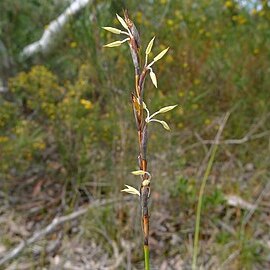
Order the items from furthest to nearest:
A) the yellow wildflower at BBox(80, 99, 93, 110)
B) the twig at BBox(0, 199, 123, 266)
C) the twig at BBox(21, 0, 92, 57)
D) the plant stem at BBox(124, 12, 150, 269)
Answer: the twig at BBox(21, 0, 92, 57) → the yellow wildflower at BBox(80, 99, 93, 110) → the twig at BBox(0, 199, 123, 266) → the plant stem at BBox(124, 12, 150, 269)

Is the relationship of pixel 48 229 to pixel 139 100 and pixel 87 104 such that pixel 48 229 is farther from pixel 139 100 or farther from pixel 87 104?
pixel 139 100

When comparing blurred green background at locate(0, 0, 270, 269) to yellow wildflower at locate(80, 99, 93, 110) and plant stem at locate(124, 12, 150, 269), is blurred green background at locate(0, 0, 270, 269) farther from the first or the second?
plant stem at locate(124, 12, 150, 269)

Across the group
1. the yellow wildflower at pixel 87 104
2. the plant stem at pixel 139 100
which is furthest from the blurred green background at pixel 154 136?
the plant stem at pixel 139 100

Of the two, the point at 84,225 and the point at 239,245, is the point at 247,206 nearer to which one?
the point at 239,245

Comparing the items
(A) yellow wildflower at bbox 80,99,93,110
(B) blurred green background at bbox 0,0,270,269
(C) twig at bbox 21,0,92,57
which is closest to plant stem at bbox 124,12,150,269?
(B) blurred green background at bbox 0,0,270,269

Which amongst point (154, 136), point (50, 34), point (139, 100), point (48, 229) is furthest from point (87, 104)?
point (139, 100)
